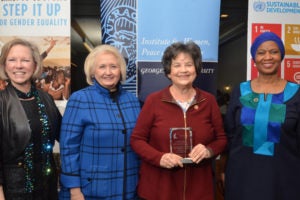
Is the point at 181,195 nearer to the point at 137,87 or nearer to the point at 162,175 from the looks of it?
the point at 162,175

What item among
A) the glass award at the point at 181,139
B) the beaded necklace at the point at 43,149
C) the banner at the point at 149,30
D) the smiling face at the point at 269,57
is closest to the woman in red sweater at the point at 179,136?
the glass award at the point at 181,139

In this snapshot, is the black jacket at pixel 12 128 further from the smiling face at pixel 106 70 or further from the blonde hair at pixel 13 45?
the smiling face at pixel 106 70

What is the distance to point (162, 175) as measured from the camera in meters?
2.16

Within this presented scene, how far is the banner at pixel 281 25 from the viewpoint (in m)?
3.32

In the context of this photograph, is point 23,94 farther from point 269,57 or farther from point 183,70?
point 269,57

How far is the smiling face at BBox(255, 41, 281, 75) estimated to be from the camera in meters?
2.28

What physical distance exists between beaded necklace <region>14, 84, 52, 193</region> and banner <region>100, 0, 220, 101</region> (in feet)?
3.32

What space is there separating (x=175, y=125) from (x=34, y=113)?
0.86 m

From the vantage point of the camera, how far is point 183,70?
2.18m

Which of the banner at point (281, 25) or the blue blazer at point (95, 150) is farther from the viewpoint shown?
the banner at point (281, 25)

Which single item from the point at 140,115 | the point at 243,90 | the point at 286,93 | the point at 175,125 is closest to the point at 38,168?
the point at 140,115

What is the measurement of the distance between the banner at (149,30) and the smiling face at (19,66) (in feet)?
3.25

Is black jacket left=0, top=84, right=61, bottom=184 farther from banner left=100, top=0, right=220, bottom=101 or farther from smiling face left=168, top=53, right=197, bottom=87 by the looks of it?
banner left=100, top=0, right=220, bottom=101

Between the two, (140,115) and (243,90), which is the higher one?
(243,90)
